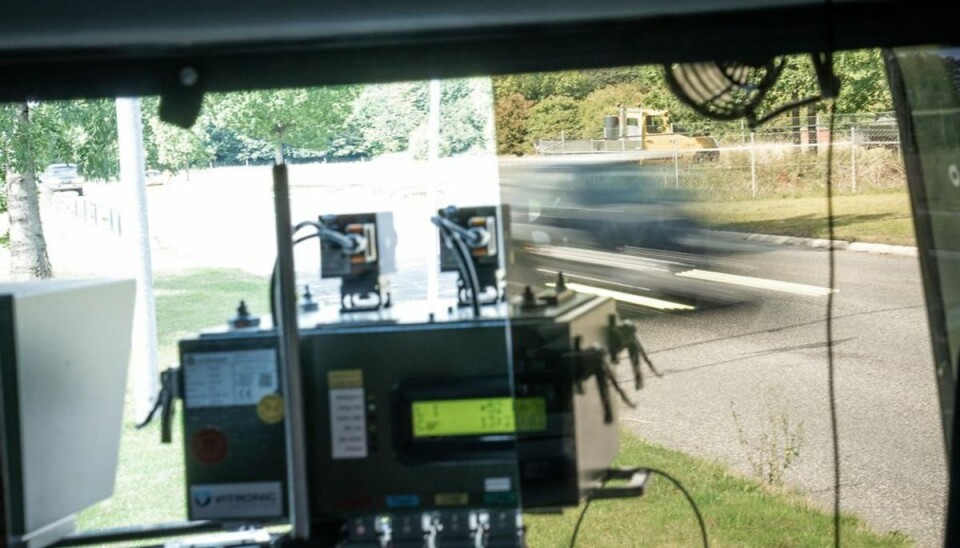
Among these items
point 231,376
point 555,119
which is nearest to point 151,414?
point 231,376

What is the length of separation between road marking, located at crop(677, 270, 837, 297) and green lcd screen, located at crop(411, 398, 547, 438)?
1.11 feet

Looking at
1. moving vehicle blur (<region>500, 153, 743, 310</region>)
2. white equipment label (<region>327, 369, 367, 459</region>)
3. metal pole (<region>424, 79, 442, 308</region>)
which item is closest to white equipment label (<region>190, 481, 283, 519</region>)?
white equipment label (<region>327, 369, 367, 459</region>)

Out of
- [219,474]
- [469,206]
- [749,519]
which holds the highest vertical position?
[469,206]

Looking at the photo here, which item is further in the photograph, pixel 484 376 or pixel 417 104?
pixel 417 104

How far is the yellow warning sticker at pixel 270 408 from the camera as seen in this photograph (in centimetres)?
151

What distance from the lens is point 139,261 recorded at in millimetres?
1684

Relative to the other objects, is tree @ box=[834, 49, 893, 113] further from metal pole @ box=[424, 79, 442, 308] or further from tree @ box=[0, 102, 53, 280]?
tree @ box=[0, 102, 53, 280]

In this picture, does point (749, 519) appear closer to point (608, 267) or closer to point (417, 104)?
point (608, 267)

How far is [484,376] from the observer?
1.48 m

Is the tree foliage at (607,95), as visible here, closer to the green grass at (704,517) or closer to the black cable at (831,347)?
the black cable at (831,347)

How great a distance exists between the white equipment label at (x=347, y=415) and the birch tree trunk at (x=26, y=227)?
550 millimetres

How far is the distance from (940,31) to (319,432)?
3.62ft

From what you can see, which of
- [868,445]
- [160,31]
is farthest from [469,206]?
[868,445]

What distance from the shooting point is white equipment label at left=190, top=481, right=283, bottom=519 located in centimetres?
154
